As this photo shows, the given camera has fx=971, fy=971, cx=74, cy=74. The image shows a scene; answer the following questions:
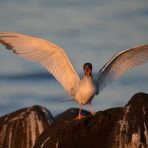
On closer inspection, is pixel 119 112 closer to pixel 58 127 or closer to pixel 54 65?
pixel 58 127

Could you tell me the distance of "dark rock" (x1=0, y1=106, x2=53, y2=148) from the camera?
3328 cm

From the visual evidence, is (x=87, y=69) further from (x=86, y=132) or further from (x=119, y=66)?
(x=86, y=132)

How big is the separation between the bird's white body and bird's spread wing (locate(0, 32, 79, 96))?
0.48m

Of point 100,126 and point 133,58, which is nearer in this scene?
point 100,126

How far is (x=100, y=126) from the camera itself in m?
26.8

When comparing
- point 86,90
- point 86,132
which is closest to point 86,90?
point 86,90

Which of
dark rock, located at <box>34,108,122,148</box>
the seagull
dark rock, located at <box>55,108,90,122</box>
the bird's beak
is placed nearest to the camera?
dark rock, located at <box>34,108,122,148</box>

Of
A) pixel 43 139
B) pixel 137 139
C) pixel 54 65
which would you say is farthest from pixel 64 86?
pixel 137 139

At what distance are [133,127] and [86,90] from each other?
3.65 m

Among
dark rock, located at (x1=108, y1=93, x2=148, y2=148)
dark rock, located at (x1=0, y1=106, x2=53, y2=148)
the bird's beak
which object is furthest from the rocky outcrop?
dark rock, located at (x1=0, y1=106, x2=53, y2=148)

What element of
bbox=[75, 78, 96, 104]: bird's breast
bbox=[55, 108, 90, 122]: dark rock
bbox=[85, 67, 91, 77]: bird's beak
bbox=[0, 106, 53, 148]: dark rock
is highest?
bbox=[85, 67, 91, 77]: bird's beak

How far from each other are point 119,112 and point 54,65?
3809 mm

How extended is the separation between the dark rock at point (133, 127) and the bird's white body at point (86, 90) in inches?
133

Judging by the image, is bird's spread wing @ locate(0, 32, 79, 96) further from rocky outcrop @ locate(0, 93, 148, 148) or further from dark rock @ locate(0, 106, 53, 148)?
dark rock @ locate(0, 106, 53, 148)
